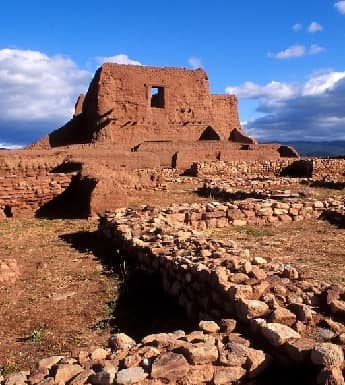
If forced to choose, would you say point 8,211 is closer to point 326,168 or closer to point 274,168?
point 274,168

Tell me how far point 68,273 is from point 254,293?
3.75 metres

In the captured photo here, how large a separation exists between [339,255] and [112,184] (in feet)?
21.5

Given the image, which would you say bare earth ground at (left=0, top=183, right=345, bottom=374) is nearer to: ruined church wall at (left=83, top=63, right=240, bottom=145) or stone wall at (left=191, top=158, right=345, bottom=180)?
stone wall at (left=191, top=158, right=345, bottom=180)

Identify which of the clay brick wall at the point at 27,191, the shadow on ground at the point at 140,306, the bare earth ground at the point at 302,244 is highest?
the clay brick wall at the point at 27,191

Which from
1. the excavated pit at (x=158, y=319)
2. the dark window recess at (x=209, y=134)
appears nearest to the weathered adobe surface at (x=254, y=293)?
the excavated pit at (x=158, y=319)

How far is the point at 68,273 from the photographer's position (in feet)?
25.4

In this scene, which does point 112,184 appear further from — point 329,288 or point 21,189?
point 329,288

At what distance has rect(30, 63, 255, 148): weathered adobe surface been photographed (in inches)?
1270

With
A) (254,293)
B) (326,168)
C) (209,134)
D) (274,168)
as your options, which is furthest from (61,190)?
(209,134)

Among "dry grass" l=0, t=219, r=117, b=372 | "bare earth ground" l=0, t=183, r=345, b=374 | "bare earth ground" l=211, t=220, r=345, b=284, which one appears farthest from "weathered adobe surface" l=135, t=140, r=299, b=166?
"dry grass" l=0, t=219, r=117, b=372

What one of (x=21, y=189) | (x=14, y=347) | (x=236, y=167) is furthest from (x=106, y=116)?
(x=14, y=347)

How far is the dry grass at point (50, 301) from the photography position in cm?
521

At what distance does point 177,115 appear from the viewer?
34875mm

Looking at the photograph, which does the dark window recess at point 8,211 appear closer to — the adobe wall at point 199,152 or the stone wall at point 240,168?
the stone wall at point 240,168
